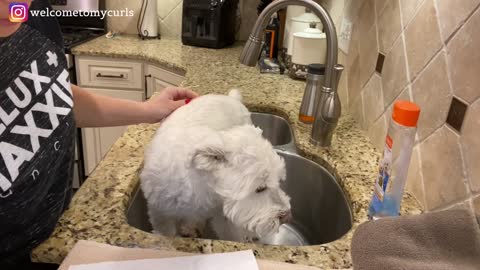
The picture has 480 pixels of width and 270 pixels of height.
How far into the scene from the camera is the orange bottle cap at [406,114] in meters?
0.71

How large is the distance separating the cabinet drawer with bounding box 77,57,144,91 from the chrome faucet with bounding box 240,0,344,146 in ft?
4.23

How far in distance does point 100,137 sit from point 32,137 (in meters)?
1.77

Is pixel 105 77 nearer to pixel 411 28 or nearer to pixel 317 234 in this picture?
pixel 317 234

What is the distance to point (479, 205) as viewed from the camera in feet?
2.21

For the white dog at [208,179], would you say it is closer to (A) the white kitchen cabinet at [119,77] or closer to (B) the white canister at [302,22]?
(B) the white canister at [302,22]

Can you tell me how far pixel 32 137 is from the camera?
0.66 meters

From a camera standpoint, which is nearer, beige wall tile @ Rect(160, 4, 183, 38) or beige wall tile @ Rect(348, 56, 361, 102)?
beige wall tile @ Rect(348, 56, 361, 102)

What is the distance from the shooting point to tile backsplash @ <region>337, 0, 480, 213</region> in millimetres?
722

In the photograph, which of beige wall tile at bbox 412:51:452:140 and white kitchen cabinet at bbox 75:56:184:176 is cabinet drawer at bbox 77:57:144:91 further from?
beige wall tile at bbox 412:51:452:140

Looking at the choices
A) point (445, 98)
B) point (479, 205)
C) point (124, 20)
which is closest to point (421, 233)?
point (479, 205)

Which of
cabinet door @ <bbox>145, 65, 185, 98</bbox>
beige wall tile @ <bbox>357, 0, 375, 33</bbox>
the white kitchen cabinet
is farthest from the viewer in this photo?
the white kitchen cabinet

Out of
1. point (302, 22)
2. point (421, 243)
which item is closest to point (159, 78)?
point (302, 22)

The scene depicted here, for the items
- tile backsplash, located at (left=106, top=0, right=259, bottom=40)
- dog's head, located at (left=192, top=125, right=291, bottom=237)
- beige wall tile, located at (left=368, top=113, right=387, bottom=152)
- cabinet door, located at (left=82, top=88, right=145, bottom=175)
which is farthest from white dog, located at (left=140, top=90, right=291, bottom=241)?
tile backsplash, located at (left=106, top=0, right=259, bottom=40)

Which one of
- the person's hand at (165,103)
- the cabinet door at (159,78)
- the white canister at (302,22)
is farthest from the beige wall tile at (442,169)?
the cabinet door at (159,78)
